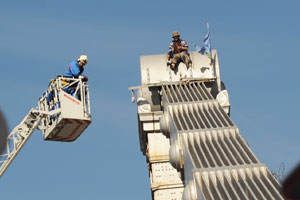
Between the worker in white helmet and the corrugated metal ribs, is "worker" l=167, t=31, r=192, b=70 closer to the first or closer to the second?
the corrugated metal ribs

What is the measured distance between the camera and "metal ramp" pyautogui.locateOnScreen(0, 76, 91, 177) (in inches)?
1532

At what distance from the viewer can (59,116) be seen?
38938mm

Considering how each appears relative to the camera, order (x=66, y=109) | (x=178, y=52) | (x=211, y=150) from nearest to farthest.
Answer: (x=211, y=150) < (x=66, y=109) < (x=178, y=52)

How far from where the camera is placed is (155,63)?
5209 cm

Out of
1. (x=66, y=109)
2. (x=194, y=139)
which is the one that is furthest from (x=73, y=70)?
(x=194, y=139)

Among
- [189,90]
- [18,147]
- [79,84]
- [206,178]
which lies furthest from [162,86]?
[206,178]

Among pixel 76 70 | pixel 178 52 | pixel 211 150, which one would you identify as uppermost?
pixel 178 52

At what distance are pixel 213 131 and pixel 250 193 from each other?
1014 centimetres

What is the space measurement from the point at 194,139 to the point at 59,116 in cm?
A: 930

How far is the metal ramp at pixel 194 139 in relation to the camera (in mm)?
32156

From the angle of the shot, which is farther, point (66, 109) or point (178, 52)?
point (178, 52)

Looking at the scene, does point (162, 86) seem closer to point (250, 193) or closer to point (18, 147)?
point (18, 147)

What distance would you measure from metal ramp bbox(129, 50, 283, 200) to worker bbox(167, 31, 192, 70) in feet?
1.99

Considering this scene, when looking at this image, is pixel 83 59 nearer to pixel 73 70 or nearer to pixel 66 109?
pixel 73 70
